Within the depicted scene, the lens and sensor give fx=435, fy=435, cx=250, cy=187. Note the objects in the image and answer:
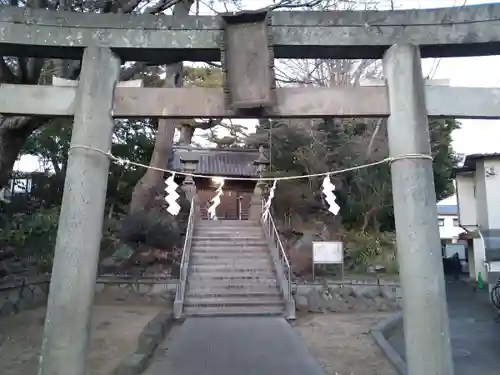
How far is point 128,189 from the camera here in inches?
801

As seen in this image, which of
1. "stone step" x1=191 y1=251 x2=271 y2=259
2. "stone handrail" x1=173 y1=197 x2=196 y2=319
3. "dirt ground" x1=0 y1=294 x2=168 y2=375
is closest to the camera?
"dirt ground" x1=0 y1=294 x2=168 y2=375

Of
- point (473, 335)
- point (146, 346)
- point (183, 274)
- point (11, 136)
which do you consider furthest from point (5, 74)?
point (473, 335)

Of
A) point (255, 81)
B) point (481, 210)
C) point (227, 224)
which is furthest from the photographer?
point (481, 210)

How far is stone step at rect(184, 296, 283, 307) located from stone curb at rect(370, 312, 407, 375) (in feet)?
8.70

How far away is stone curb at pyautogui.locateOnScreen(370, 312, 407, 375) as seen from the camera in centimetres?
654

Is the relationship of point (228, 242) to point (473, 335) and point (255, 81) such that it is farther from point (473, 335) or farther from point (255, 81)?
point (255, 81)

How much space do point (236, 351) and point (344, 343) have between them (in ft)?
7.94

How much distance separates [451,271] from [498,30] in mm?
19625

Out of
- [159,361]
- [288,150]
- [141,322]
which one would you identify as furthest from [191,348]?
[288,150]

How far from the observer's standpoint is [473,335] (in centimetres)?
975

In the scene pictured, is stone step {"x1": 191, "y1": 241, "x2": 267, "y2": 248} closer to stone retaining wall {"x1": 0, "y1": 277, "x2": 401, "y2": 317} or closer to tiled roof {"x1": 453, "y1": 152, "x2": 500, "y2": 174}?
stone retaining wall {"x1": 0, "y1": 277, "x2": 401, "y2": 317}

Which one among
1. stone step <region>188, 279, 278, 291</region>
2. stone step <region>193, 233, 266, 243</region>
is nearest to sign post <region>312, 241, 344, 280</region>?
stone step <region>188, 279, 278, 291</region>

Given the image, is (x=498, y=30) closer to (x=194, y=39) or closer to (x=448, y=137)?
(x=194, y=39)

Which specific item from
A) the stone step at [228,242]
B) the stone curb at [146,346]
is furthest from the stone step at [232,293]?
the stone step at [228,242]
